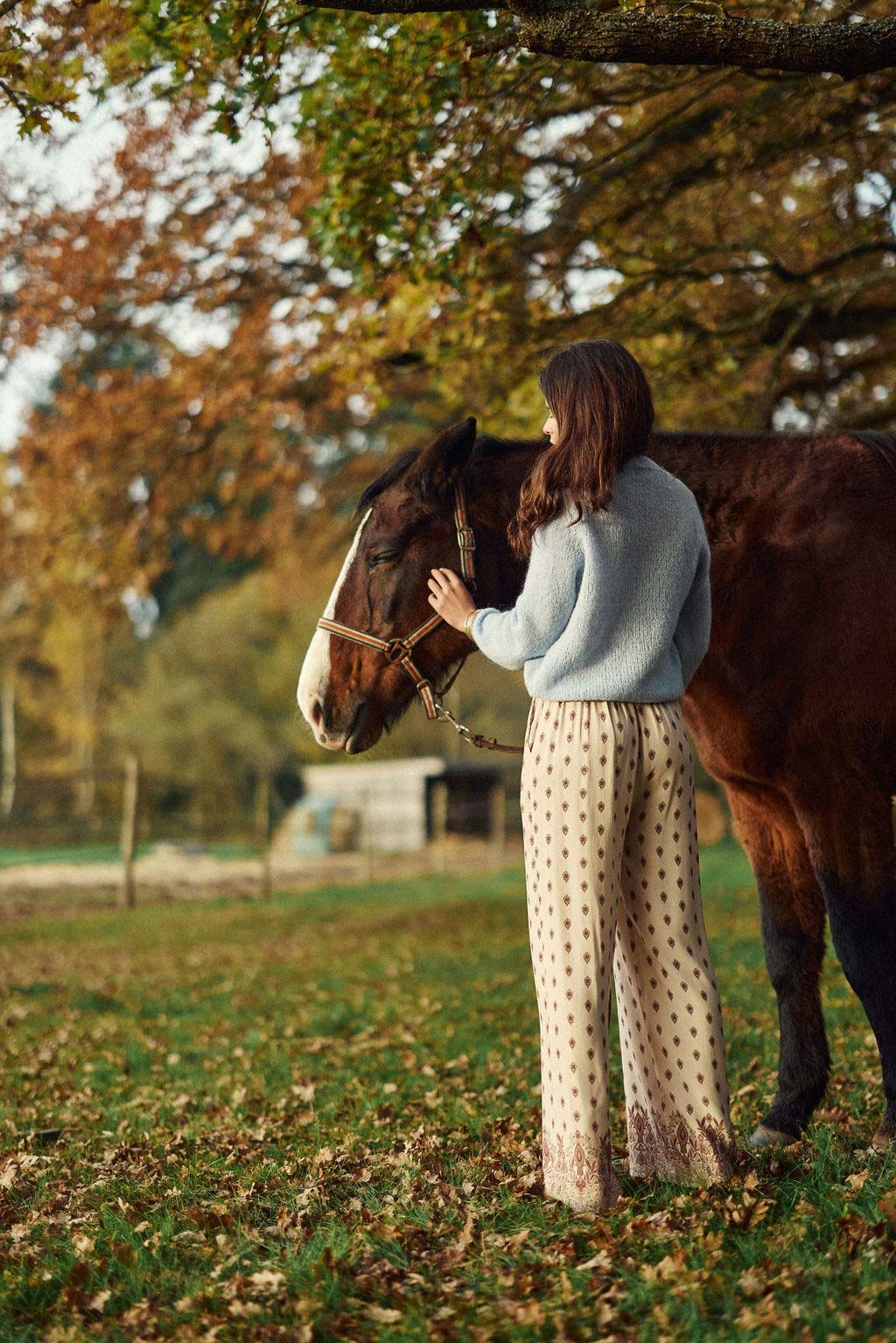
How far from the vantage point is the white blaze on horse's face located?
4.03m

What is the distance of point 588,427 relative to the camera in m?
3.27

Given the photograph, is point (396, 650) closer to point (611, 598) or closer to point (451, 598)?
point (451, 598)

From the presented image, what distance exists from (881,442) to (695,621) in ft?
4.00

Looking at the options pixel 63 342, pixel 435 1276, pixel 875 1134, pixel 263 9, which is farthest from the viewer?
pixel 63 342

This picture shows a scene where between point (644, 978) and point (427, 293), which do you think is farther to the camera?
point (427, 293)

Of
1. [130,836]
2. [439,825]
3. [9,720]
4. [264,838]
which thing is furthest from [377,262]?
[9,720]

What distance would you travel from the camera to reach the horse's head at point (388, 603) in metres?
4.05

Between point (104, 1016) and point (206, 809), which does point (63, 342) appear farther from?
point (206, 809)

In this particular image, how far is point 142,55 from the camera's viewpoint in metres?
5.26

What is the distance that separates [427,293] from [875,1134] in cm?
609

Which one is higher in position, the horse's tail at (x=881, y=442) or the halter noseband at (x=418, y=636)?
the horse's tail at (x=881, y=442)

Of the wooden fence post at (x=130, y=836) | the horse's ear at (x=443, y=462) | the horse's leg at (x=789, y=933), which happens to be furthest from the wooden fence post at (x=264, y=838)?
the horse's ear at (x=443, y=462)

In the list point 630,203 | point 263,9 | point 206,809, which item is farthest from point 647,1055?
point 206,809

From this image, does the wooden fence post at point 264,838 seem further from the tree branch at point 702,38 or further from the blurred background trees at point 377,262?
the tree branch at point 702,38
